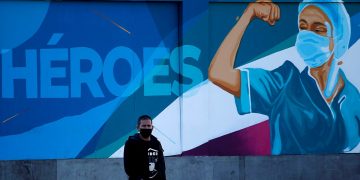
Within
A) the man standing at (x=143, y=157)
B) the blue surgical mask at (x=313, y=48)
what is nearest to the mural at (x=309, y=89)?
the blue surgical mask at (x=313, y=48)

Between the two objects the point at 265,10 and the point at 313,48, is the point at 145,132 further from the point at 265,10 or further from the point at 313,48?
the point at 313,48

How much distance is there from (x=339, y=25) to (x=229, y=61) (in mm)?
2024

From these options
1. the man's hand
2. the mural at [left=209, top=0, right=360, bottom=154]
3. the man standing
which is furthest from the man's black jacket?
the man's hand

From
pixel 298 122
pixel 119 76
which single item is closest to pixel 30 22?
pixel 119 76

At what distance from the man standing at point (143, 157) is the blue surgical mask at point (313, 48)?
491 cm

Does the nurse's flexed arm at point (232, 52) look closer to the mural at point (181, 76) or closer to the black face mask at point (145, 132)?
the mural at point (181, 76)

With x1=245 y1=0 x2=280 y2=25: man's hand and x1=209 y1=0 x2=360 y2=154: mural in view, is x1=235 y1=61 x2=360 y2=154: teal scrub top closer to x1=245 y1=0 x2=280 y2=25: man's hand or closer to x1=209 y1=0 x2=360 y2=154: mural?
x1=209 y1=0 x2=360 y2=154: mural

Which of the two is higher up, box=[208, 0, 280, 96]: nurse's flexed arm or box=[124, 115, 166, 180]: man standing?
box=[208, 0, 280, 96]: nurse's flexed arm

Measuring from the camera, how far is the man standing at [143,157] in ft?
30.2

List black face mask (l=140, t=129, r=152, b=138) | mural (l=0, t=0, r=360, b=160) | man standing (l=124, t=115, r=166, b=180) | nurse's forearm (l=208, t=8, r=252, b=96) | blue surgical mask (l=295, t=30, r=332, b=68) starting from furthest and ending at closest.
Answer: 1. blue surgical mask (l=295, t=30, r=332, b=68)
2. nurse's forearm (l=208, t=8, r=252, b=96)
3. mural (l=0, t=0, r=360, b=160)
4. black face mask (l=140, t=129, r=152, b=138)
5. man standing (l=124, t=115, r=166, b=180)

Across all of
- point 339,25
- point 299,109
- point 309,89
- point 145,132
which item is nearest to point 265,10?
point 339,25

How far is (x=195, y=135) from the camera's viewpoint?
43.4 ft

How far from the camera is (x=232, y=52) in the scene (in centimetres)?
1330

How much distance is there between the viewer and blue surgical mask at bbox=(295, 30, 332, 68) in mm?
13500
